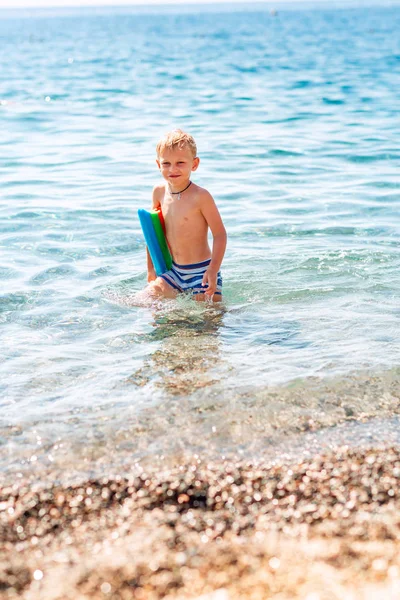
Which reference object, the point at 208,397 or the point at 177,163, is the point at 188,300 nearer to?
the point at 177,163

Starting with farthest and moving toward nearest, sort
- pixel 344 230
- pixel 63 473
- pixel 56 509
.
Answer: pixel 344 230
pixel 63 473
pixel 56 509

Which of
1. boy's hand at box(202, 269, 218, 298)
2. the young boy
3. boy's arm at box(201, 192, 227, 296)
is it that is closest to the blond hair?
the young boy

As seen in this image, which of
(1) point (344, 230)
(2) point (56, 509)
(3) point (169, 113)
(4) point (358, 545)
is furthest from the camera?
(3) point (169, 113)

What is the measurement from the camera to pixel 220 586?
241 centimetres

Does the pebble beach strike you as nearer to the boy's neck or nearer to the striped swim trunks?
the striped swim trunks

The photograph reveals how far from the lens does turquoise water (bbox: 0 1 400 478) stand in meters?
3.68

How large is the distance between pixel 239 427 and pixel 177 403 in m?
0.41

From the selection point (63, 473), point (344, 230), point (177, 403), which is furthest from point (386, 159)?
point (63, 473)

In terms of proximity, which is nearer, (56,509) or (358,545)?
(358,545)

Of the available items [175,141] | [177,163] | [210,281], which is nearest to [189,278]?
[210,281]

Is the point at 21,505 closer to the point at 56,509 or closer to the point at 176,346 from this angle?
the point at 56,509

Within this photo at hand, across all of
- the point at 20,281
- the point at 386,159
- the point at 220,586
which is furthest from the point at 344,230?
the point at 220,586

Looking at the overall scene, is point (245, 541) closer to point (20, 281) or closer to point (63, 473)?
point (63, 473)

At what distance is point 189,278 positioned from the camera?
5.45 meters
